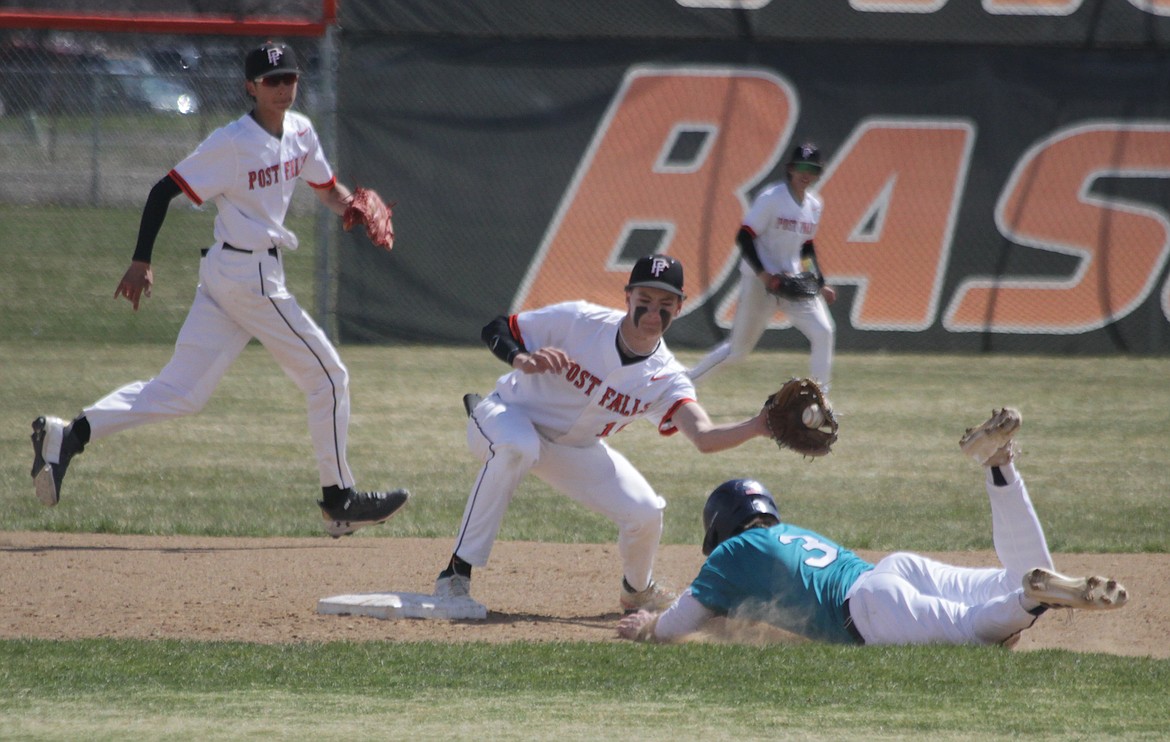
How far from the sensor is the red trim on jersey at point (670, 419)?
5.43 meters

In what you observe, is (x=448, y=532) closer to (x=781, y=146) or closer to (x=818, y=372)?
(x=818, y=372)

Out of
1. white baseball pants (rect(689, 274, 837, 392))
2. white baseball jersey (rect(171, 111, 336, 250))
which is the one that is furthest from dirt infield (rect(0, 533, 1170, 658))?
white baseball pants (rect(689, 274, 837, 392))

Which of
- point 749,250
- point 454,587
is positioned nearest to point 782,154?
point 749,250

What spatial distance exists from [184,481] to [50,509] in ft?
3.49

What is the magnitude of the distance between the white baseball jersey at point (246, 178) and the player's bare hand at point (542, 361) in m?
1.86

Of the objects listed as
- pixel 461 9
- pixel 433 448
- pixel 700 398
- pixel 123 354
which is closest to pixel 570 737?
pixel 433 448

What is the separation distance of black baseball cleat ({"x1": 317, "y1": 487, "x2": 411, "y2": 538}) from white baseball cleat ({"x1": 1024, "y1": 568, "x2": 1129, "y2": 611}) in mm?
3208

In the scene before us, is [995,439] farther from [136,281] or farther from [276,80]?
[136,281]

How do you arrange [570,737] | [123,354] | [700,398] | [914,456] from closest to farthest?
1. [570,737]
2. [914,456]
3. [700,398]
4. [123,354]

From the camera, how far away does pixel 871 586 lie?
501cm

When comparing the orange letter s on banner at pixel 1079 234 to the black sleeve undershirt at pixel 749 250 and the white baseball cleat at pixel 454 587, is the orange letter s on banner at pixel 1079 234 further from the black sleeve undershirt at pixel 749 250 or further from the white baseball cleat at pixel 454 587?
the white baseball cleat at pixel 454 587

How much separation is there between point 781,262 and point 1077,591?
670 centimetres

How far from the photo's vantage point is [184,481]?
28.2ft

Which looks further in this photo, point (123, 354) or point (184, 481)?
point (123, 354)
